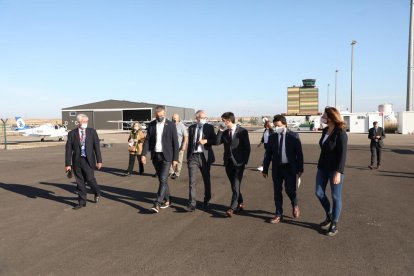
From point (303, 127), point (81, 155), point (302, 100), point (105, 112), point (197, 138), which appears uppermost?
point (302, 100)

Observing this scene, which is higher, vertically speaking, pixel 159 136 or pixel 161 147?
pixel 159 136

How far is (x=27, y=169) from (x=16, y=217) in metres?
7.34

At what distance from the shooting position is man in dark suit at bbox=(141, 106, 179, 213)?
623cm

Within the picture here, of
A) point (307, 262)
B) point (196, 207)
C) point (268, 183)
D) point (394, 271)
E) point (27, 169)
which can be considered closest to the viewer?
point (394, 271)

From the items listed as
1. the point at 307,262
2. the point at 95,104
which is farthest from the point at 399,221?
the point at 95,104

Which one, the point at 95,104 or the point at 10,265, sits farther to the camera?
the point at 95,104

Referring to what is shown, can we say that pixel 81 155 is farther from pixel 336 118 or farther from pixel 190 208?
pixel 336 118

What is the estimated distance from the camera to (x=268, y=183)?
9156 mm

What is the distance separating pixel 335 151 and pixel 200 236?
229 centimetres

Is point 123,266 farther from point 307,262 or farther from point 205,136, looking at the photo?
point 205,136

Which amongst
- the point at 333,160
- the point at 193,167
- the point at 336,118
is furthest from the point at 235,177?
the point at 336,118

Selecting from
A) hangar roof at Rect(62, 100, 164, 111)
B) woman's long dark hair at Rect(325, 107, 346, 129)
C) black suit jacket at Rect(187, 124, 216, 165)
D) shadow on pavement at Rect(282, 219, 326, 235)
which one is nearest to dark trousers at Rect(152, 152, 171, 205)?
black suit jacket at Rect(187, 124, 216, 165)

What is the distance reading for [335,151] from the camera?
4816mm

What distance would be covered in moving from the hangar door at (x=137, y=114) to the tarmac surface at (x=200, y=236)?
58.2m
